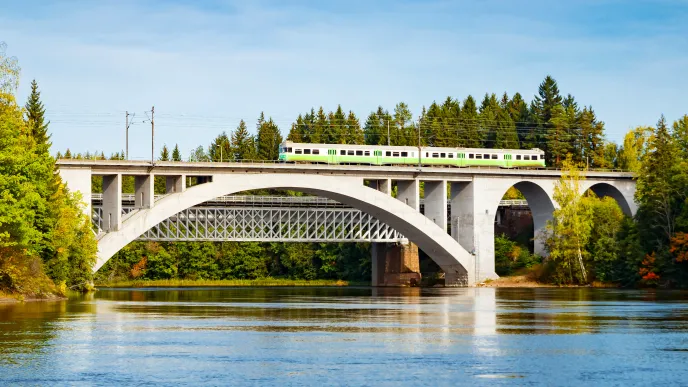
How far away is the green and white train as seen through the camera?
104312 millimetres

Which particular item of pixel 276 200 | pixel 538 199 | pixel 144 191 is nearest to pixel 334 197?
pixel 144 191

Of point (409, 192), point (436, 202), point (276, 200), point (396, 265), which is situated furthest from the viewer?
point (396, 265)

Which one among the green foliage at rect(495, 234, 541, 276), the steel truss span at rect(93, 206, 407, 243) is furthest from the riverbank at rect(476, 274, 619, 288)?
the steel truss span at rect(93, 206, 407, 243)

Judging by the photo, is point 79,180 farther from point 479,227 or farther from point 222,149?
point 222,149

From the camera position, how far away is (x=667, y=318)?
1954 inches

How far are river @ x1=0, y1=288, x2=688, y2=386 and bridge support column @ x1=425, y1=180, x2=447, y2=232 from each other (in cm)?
4732

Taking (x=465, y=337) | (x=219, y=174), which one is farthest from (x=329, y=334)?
(x=219, y=174)

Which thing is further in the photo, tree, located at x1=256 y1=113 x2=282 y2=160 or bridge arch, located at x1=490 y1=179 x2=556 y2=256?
tree, located at x1=256 y1=113 x2=282 y2=160

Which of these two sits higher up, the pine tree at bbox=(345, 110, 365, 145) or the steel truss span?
the pine tree at bbox=(345, 110, 365, 145)

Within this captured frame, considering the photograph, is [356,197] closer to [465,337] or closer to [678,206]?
[678,206]

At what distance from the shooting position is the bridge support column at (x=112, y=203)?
3521 inches

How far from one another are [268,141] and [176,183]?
224 feet

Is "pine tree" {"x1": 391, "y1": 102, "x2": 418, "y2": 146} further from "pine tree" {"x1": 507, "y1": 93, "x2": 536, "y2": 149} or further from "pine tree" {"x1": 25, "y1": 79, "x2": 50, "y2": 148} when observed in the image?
"pine tree" {"x1": 25, "y1": 79, "x2": 50, "y2": 148}

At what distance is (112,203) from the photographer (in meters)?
90.2
